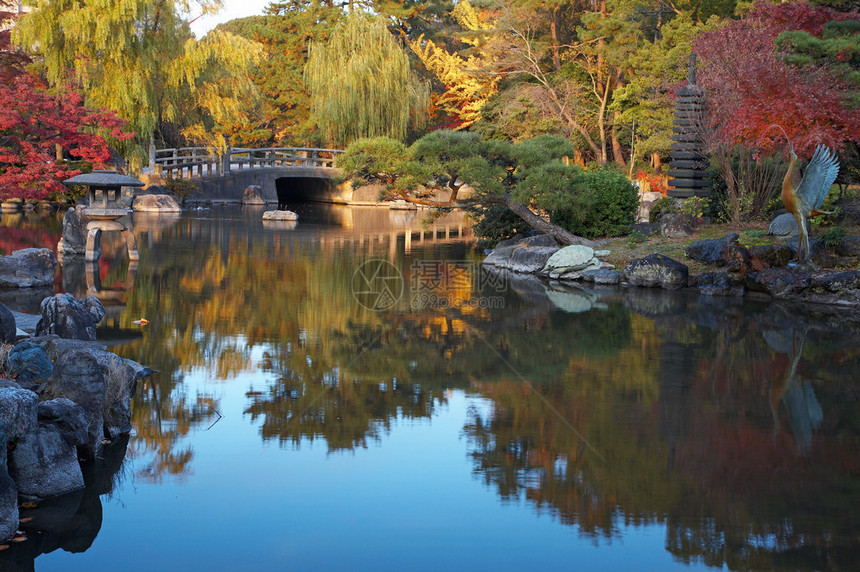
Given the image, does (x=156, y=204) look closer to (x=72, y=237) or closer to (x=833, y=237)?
(x=72, y=237)

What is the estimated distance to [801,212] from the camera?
1161 centimetres

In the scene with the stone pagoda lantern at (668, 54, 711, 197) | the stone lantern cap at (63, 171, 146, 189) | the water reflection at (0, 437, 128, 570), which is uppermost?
the stone pagoda lantern at (668, 54, 711, 197)

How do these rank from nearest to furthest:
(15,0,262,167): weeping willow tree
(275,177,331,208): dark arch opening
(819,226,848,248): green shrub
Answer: (819,226,848,248): green shrub, (15,0,262,167): weeping willow tree, (275,177,331,208): dark arch opening

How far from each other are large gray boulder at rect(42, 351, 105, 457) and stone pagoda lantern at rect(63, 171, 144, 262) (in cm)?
892

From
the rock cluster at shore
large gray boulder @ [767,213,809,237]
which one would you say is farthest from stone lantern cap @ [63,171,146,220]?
large gray boulder @ [767,213,809,237]

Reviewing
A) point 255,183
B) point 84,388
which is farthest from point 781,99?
point 255,183

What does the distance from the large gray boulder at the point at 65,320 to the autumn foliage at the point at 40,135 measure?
13062 mm

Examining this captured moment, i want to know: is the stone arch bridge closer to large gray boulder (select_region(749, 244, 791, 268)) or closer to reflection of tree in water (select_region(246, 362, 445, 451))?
large gray boulder (select_region(749, 244, 791, 268))

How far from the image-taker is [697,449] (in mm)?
5598

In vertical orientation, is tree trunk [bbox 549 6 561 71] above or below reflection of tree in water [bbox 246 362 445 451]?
above

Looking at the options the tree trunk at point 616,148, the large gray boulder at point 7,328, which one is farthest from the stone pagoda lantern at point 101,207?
the tree trunk at point 616,148

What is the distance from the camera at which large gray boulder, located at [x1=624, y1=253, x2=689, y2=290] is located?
12.3 metres

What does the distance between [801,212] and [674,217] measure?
3366mm

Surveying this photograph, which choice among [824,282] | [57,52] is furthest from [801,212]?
[57,52]
